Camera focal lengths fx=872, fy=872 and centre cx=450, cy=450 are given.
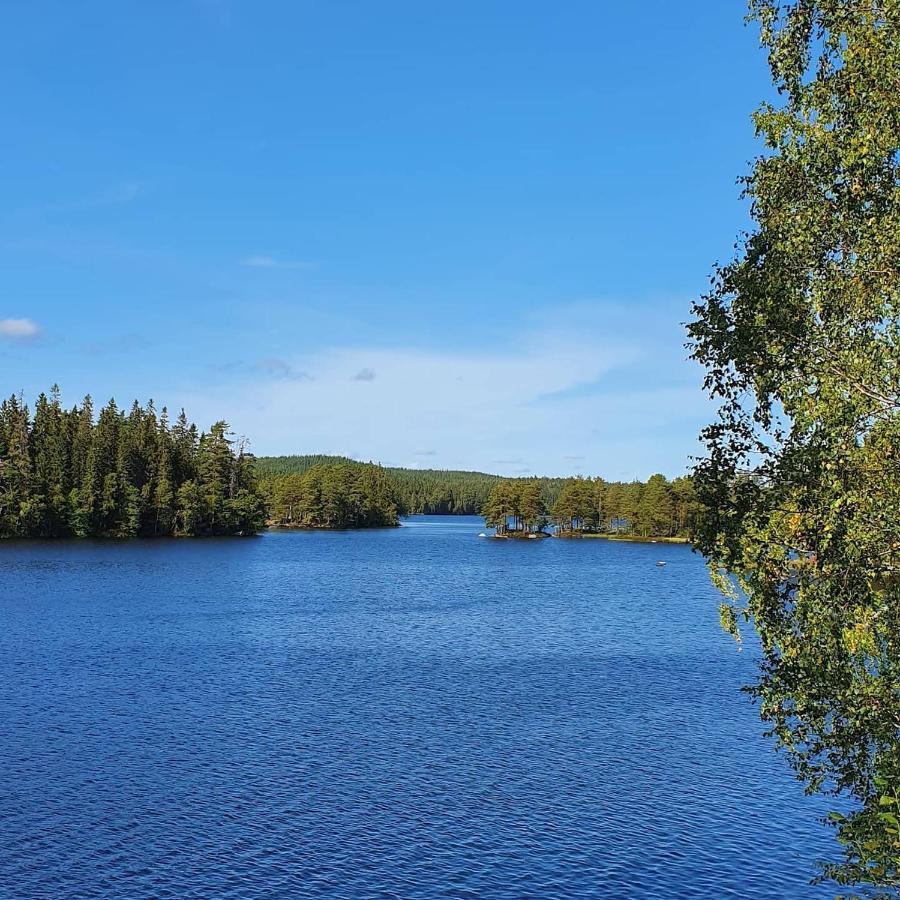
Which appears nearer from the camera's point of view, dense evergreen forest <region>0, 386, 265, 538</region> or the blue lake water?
the blue lake water

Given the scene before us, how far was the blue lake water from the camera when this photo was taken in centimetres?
2733

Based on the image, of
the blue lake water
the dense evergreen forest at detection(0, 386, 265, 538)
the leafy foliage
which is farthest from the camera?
the dense evergreen forest at detection(0, 386, 265, 538)

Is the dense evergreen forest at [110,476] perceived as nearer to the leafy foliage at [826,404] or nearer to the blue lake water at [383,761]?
the blue lake water at [383,761]

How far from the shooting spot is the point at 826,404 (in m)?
17.0

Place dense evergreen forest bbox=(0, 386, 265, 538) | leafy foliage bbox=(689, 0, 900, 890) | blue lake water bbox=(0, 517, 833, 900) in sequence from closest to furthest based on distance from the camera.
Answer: leafy foliage bbox=(689, 0, 900, 890) < blue lake water bbox=(0, 517, 833, 900) < dense evergreen forest bbox=(0, 386, 265, 538)

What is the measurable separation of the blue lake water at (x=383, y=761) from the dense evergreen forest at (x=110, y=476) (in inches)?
3559

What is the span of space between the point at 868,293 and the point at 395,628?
5953 cm

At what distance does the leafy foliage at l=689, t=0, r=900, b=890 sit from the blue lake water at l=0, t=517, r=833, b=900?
36.1 ft

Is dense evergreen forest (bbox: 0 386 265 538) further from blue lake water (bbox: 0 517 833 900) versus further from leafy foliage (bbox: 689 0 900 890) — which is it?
leafy foliage (bbox: 689 0 900 890)

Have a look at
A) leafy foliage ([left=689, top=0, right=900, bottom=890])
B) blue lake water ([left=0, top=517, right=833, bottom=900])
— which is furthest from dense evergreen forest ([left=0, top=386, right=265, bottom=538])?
leafy foliage ([left=689, top=0, right=900, bottom=890])

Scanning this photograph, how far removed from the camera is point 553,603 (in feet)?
306

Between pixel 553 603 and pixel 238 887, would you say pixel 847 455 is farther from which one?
pixel 553 603

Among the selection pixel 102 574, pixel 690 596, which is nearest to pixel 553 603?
pixel 690 596

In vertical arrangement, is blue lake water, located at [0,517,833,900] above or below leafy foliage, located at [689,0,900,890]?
below
